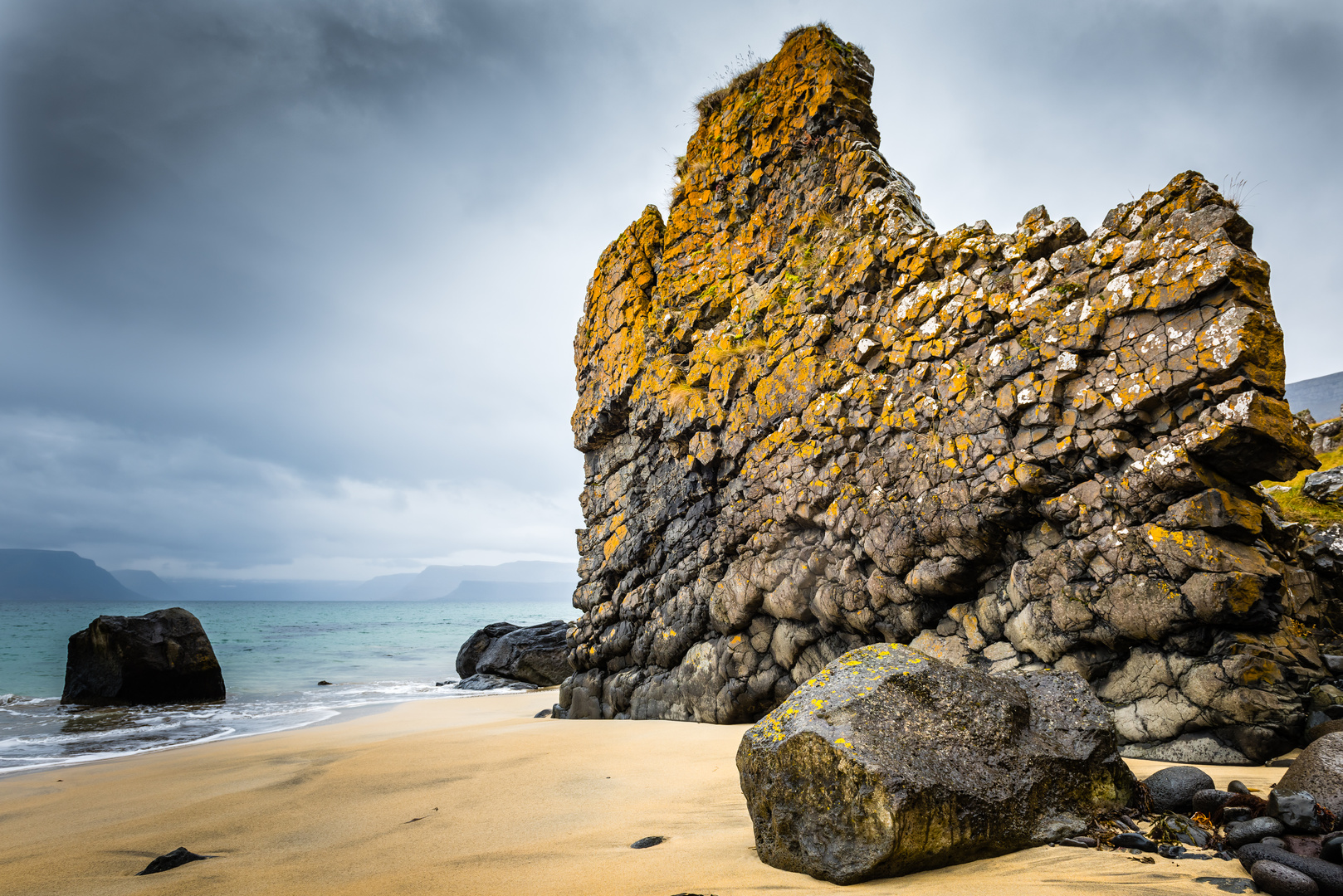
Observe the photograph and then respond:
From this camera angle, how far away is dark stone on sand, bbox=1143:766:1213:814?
307 centimetres

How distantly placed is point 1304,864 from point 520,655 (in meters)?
19.8

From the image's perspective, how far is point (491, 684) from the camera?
62.2 ft

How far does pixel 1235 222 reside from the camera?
4875 mm

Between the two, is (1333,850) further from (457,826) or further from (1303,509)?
(1303,509)

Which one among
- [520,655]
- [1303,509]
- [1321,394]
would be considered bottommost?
[520,655]

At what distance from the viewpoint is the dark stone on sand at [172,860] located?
3.88 metres

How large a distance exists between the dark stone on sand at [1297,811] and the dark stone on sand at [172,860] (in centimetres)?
592

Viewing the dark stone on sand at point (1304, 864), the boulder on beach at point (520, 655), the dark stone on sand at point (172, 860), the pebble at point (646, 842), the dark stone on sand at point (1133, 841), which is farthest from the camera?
the boulder on beach at point (520, 655)

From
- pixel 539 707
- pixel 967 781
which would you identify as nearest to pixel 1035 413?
pixel 967 781

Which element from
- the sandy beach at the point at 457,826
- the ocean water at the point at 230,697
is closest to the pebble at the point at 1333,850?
the sandy beach at the point at 457,826

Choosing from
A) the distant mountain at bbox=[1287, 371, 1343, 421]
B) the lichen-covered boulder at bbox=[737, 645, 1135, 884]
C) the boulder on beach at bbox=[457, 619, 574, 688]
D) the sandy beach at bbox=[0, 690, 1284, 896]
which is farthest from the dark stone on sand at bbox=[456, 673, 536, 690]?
the distant mountain at bbox=[1287, 371, 1343, 421]

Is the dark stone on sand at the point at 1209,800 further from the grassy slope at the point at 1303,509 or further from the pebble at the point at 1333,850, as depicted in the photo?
the grassy slope at the point at 1303,509

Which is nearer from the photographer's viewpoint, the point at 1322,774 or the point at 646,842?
the point at 1322,774

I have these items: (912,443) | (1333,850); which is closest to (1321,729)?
(1333,850)
